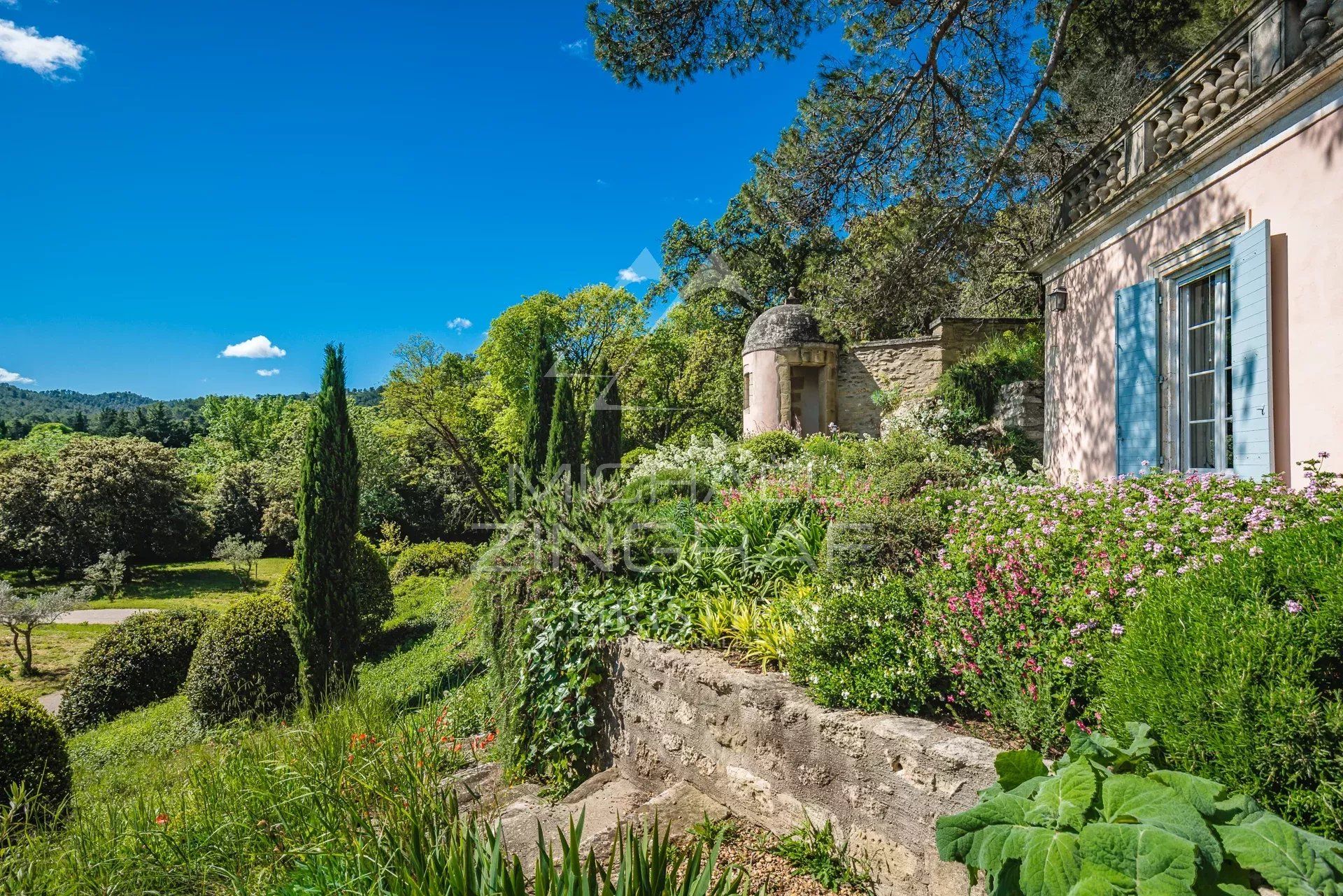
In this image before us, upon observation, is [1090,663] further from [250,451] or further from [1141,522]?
[250,451]

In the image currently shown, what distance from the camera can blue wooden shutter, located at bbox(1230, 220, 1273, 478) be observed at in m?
4.11

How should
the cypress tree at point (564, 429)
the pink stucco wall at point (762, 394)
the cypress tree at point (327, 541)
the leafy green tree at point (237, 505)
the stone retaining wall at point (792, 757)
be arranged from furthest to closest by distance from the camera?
the leafy green tree at point (237, 505)
the cypress tree at point (564, 429)
the pink stucco wall at point (762, 394)
the cypress tree at point (327, 541)
the stone retaining wall at point (792, 757)

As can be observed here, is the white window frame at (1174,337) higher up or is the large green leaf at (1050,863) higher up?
the white window frame at (1174,337)

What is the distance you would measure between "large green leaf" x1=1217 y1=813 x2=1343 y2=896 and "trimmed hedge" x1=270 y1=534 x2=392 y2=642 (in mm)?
11781

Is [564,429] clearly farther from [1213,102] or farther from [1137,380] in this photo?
[1213,102]

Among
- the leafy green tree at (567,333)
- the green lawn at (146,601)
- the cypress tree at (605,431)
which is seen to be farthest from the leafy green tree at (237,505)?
the cypress tree at (605,431)

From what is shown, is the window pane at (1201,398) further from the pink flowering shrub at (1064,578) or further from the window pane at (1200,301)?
the pink flowering shrub at (1064,578)

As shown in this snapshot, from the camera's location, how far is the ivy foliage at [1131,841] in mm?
1249

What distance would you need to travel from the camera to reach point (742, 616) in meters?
3.69

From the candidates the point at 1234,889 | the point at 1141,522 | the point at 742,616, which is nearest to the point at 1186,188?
the point at 1141,522

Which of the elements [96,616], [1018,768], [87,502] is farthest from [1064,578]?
[87,502]

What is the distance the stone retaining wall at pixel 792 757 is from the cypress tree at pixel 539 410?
14.0 meters

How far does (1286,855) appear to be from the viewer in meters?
1.27

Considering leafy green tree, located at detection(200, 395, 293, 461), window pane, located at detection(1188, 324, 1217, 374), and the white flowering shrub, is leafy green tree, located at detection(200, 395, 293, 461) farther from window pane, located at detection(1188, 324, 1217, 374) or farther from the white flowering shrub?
window pane, located at detection(1188, 324, 1217, 374)
